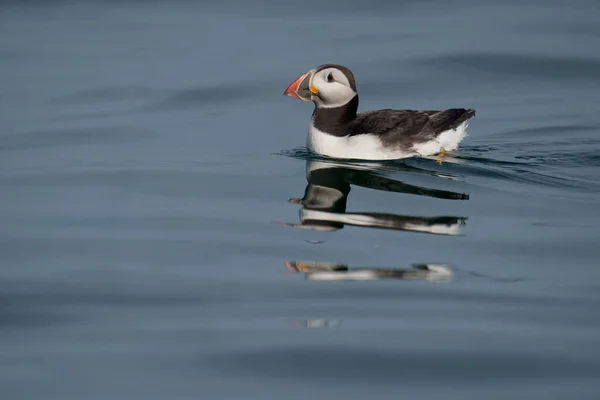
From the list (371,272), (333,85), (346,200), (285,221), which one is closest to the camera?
(371,272)

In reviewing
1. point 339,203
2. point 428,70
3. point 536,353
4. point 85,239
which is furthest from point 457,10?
point 536,353

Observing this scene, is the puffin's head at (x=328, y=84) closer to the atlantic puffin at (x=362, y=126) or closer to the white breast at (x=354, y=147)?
the atlantic puffin at (x=362, y=126)

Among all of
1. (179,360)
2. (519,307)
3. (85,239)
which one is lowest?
(179,360)

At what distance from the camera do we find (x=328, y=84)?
1127 centimetres

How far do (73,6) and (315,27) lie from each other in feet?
14.6

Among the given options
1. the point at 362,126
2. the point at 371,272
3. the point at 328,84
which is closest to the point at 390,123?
the point at 362,126

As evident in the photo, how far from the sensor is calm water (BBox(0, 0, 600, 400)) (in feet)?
21.0

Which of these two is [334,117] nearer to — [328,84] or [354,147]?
[328,84]

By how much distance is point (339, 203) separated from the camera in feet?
32.1

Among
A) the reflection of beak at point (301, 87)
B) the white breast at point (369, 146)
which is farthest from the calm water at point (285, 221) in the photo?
the reflection of beak at point (301, 87)

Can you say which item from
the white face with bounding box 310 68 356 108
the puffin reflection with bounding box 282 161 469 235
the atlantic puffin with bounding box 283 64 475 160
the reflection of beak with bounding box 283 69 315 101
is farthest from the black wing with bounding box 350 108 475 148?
the reflection of beak with bounding box 283 69 315 101

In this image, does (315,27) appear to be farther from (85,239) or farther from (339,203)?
(85,239)

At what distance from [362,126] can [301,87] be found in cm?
74

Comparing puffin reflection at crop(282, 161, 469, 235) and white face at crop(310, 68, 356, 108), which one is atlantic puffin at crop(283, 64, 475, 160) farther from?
puffin reflection at crop(282, 161, 469, 235)
